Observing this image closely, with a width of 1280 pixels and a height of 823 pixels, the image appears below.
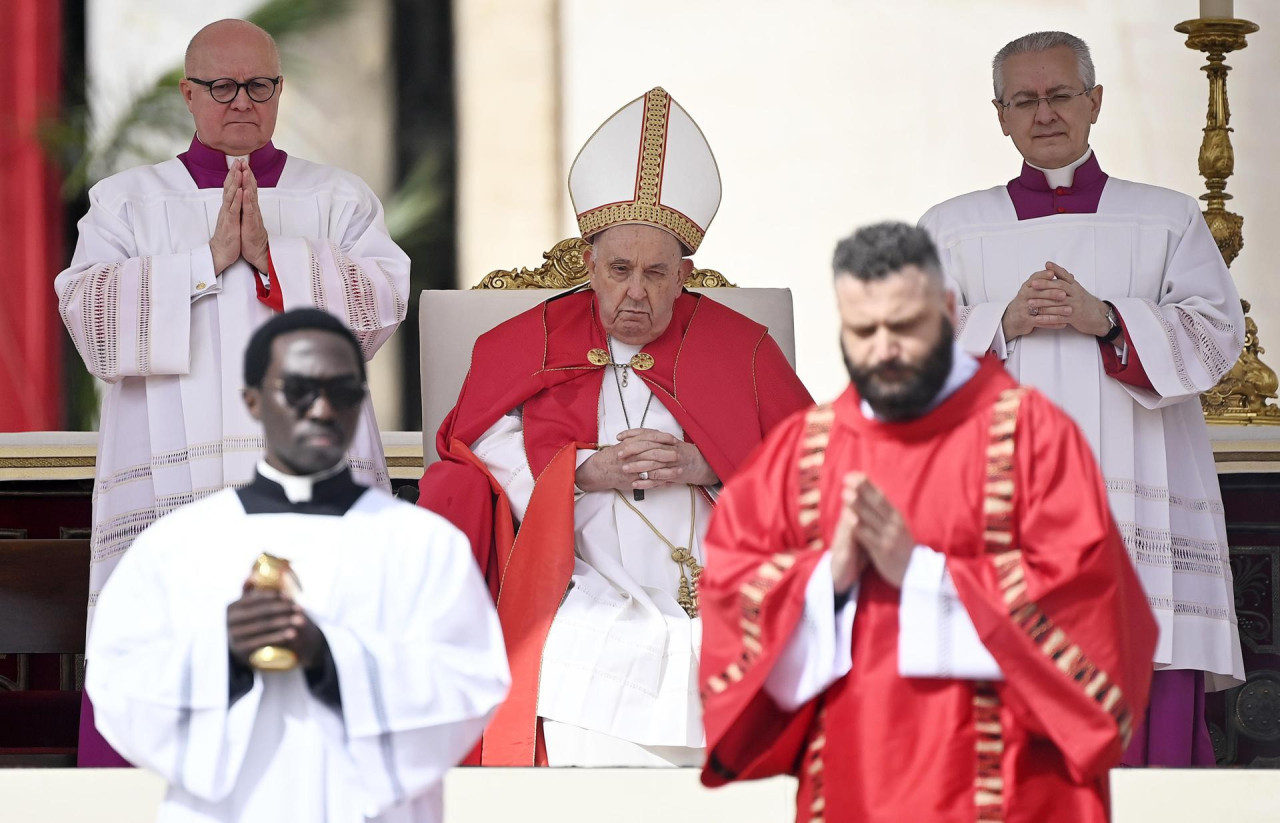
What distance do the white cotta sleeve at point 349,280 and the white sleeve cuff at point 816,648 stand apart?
2.08 meters

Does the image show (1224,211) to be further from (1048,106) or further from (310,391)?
(310,391)

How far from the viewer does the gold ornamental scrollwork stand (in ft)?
17.8

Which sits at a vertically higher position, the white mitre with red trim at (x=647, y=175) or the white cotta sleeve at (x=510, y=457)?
Answer: the white mitre with red trim at (x=647, y=175)

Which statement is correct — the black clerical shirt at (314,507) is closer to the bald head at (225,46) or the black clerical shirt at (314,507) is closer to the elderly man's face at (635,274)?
the elderly man's face at (635,274)

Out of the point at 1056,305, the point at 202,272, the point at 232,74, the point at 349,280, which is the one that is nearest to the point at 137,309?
the point at 202,272

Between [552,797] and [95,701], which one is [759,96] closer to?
[552,797]

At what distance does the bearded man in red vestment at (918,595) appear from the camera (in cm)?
238

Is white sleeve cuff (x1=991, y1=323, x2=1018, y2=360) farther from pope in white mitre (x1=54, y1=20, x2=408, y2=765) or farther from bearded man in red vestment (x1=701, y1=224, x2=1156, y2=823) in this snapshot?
bearded man in red vestment (x1=701, y1=224, x2=1156, y2=823)

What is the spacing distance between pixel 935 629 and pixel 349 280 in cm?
247

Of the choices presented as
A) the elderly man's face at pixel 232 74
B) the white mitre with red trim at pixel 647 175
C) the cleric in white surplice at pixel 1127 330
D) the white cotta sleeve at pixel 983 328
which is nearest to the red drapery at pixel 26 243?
the elderly man's face at pixel 232 74

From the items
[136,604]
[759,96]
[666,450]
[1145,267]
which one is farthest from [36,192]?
[136,604]

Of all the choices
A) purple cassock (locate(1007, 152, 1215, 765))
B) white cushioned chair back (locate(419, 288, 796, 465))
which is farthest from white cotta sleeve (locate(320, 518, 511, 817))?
purple cassock (locate(1007, 152, 1215, 765))

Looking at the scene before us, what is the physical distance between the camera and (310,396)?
2297 mm

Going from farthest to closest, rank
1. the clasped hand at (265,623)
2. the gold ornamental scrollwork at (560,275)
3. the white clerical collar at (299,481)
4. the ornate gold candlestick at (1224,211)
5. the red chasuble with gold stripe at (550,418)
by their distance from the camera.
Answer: the ornate gold candlestick at (1224,211), the gold ornamental scrollwork at (560,275), the red chasuble with gold stripe at (550,418), the white clerical collar at (299,481), the clasped hand at (265,623)
